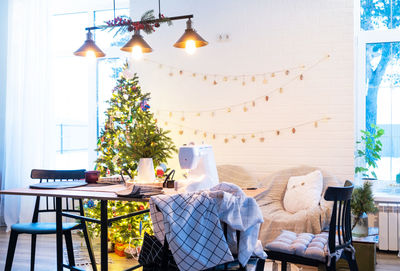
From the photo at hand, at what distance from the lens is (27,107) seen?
5.41 m

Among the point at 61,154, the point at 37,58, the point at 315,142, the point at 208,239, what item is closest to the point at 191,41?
the point at 208,239

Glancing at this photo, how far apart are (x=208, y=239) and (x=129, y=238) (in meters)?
2.38

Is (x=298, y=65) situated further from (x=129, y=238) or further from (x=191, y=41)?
(x=129, y=238)

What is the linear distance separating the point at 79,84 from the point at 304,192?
11.2 feet

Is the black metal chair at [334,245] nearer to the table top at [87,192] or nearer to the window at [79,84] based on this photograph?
the table top at [87,192]

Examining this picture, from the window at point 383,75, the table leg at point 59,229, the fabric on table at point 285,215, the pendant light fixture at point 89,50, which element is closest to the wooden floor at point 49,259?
the fabric on table at point 285,215

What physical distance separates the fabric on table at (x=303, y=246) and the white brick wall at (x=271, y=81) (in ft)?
5.81

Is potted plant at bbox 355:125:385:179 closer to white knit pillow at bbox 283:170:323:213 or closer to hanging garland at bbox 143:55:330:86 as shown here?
white knit pillow at bbox 283:170:323:213

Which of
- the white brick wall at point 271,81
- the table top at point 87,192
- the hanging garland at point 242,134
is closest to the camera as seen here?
the table top at point 87,192

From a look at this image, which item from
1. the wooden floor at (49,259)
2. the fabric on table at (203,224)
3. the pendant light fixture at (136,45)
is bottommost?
the wooden floor at (49,259)

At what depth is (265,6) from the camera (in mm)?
4633

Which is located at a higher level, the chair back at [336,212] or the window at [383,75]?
the window at [383,75]

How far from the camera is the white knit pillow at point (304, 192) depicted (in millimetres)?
3879

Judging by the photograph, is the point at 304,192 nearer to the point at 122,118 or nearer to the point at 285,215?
the point at 285,215
